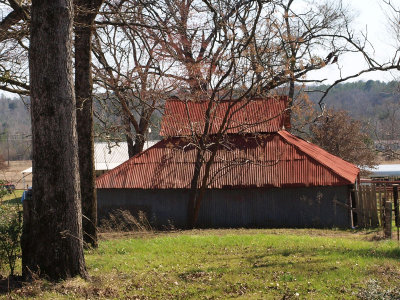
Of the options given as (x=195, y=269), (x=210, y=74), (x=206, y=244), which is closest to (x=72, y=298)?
(x=195, y=269)

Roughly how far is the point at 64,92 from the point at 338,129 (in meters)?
35.1

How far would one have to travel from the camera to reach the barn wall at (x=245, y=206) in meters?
22.2

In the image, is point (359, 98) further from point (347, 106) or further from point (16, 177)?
point (16, 177)

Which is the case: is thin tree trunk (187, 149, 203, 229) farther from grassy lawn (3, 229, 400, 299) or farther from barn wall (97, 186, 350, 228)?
grassy lawn (3, 229, 400, 299)

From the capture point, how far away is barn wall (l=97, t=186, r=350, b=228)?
72.8ft

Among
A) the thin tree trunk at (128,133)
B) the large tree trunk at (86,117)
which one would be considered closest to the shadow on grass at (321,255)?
the large tree trunk at (86,117)

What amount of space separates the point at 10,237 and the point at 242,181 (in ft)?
48.8

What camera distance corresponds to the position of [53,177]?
27.5 ft

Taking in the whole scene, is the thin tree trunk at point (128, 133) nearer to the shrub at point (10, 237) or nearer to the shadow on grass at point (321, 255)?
the shadow on grass at point (321, 255)

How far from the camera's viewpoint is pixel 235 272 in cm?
966

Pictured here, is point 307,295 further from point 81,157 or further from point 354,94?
point 354,94

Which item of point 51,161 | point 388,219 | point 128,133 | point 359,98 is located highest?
point 359,98

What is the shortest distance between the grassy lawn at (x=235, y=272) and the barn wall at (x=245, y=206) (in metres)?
9.35

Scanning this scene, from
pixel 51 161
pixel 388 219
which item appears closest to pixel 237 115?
pixel 388 219
